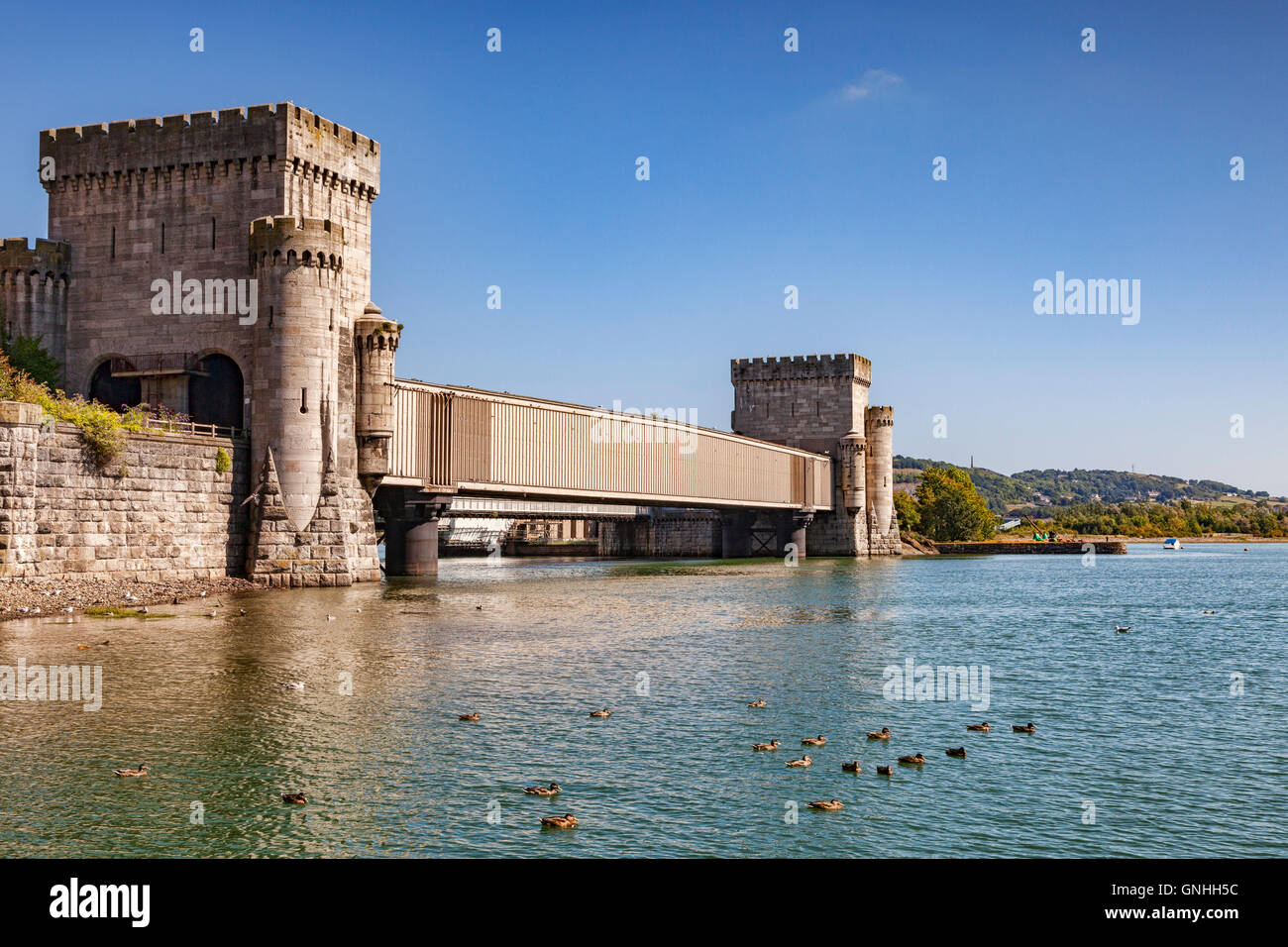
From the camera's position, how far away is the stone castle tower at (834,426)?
118625 millimetres

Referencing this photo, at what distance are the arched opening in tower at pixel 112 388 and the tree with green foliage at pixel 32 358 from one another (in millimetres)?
1796

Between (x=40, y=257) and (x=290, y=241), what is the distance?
603 inches

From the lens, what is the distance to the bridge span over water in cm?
5962

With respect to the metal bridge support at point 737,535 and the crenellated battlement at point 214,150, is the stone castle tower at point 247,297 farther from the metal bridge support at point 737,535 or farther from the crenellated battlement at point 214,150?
the metal bridge support at point 737,535

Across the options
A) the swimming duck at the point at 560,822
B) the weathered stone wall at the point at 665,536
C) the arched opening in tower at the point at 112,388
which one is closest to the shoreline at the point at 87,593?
the arched opening in tower at the point at 112,388

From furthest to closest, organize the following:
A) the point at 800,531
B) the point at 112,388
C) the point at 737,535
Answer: the point at 737,535
the point at 800,531
the point at 112,388

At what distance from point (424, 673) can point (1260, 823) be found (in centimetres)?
1727

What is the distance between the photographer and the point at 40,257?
55250mm

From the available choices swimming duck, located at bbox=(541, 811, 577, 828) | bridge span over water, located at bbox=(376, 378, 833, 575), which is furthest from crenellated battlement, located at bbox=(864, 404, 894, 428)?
swimming duck, located at bbox=(541, 811, 577, 828)

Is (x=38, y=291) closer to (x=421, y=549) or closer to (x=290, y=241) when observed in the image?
(x=290, y=241)

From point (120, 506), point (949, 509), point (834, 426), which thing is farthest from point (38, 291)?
point (949, 509)

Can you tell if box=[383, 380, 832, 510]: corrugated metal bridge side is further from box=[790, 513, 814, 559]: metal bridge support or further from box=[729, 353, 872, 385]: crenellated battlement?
box=[729, 353, 872, 385]: crenellated battlement

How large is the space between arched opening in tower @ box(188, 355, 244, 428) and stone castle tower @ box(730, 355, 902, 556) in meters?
75.2
